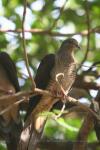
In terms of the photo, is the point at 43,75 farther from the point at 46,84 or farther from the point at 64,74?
the point at 64,74

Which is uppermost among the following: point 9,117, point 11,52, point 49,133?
point 11,52

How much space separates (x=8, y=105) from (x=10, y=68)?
379 millimetres

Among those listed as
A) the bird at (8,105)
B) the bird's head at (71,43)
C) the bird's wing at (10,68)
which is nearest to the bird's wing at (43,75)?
the bird at (8,105)

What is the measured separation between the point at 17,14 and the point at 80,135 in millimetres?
2111

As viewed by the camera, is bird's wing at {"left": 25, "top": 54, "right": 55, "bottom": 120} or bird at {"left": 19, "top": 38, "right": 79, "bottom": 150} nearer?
bird at {"left": 19, "top": 38, "right": 79, "bottom": 150}

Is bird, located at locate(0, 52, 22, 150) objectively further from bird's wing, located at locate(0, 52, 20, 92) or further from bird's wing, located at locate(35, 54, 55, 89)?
bird's wing, located at locate(35, 54, 55, 89)

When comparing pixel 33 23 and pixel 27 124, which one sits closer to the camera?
pixel 27 124

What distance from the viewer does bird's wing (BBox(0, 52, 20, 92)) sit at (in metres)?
5.76

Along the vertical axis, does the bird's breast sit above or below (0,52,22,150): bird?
above

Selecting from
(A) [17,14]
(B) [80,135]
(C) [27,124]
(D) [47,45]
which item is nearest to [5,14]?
(A) [17,14]

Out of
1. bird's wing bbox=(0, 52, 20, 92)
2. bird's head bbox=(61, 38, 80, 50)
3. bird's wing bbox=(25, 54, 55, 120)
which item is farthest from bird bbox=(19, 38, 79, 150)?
bird's wing bbox=(0, 52, 20, 92)

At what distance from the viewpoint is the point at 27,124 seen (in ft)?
17.0

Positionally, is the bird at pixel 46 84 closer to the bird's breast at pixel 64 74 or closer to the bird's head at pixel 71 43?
the bird's breast at pixel 64 74

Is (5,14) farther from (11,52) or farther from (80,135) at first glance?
(80,135)
